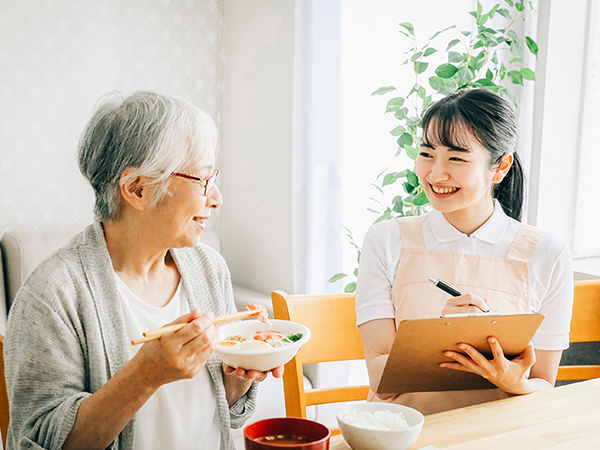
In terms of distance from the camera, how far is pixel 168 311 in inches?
51.8

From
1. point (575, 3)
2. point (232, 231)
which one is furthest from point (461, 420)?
point (232, 231)

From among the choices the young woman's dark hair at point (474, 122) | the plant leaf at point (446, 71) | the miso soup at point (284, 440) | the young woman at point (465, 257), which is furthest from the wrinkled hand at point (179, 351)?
the plant leaf at point (446, 71)

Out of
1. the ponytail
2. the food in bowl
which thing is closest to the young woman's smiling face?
the ponytail

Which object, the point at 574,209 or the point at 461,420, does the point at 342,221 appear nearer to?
the point at 574,209

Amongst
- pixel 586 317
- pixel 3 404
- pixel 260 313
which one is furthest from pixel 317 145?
pixel 3 404

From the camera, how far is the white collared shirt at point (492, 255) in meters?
1.49

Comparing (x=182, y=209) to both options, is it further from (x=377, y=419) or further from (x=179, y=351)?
(x=377, y=419)

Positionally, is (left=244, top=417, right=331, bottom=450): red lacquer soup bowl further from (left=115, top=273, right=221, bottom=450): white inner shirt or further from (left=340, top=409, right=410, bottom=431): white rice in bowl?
(left=115, top=273, right=221, bottom=450): white inner shirt

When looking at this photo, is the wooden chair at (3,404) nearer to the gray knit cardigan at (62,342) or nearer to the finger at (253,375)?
the gray knit cardigan at (62,342)

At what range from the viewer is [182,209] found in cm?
126

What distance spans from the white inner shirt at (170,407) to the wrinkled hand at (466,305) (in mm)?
574

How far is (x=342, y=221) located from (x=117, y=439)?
5.75ft

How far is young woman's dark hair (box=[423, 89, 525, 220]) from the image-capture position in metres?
1.51

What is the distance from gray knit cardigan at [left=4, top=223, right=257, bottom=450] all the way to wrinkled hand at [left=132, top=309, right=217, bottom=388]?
178 mm
